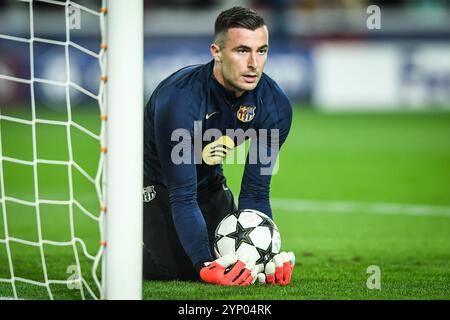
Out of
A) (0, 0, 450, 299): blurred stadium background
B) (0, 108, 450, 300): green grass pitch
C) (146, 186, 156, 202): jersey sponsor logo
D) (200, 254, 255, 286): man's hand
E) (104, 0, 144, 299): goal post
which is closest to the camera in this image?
(104, 0, 144, 299): goal post

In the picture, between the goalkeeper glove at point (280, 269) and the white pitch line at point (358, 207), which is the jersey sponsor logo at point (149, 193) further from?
the white pitch line at point (358, 207)

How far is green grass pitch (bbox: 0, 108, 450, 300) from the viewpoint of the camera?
4879 millimetres

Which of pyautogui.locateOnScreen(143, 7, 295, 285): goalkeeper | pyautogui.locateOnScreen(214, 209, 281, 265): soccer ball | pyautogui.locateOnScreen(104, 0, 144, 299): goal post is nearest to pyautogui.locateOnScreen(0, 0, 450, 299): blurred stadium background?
pyautogui.locateOnScreen(143, 7, 295, 285): goalkeeper

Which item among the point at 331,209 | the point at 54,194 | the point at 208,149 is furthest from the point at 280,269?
the point at 54,194

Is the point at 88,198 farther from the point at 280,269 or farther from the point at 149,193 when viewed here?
the point at 280,269

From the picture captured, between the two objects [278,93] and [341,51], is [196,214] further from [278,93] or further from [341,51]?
[341,51]

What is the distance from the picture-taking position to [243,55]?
15.4ft

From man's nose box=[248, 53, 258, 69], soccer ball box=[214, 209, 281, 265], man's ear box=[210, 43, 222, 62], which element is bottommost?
soccer ball box=[214, 209, 281, 265]

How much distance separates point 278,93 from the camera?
5.09m

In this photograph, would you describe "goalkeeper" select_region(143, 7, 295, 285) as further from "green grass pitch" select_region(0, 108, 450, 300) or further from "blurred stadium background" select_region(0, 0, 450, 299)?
"blurred stadium background" select_region(0, 0, 450, 299)

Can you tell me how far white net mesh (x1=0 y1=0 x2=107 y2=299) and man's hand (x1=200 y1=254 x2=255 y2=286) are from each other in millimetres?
606

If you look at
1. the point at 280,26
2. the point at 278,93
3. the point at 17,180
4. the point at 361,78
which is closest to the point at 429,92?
the point at 361,78

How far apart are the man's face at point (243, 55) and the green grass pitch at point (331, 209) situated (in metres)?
1.18
